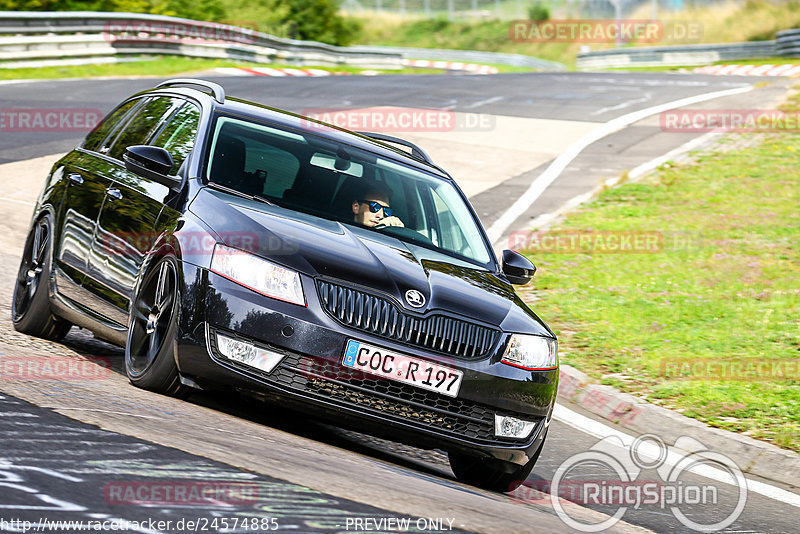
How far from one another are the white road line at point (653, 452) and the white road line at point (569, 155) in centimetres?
549

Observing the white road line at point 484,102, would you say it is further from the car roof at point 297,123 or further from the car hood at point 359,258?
the car hood at point 359,258

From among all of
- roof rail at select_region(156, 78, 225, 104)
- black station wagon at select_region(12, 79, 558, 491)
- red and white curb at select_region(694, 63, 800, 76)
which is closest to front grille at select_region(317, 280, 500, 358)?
black station wagon at select_region(12, 79, 558, 491)

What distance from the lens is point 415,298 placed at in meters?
5.49

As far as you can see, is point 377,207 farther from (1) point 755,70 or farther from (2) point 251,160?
(1) point 755,70

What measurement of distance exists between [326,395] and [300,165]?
1.77 metres

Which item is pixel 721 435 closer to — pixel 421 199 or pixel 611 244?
pixel 421 199

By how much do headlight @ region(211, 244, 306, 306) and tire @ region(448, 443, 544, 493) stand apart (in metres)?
1.27

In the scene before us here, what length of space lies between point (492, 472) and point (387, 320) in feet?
3.88

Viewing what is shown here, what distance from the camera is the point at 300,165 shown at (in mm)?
6637

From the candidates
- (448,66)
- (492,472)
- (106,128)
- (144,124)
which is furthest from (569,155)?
(448,66)

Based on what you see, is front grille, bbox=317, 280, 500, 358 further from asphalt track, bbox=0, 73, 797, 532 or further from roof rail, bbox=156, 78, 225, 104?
roof rail, bbox=156, 78, 225, 104

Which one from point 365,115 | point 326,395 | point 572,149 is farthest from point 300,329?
point 365,115

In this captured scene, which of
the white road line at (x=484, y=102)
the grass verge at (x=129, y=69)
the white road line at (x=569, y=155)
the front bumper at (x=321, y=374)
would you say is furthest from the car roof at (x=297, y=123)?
the grass verge at (x=129, y=69)

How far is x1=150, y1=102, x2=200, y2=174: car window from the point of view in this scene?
261 inches
